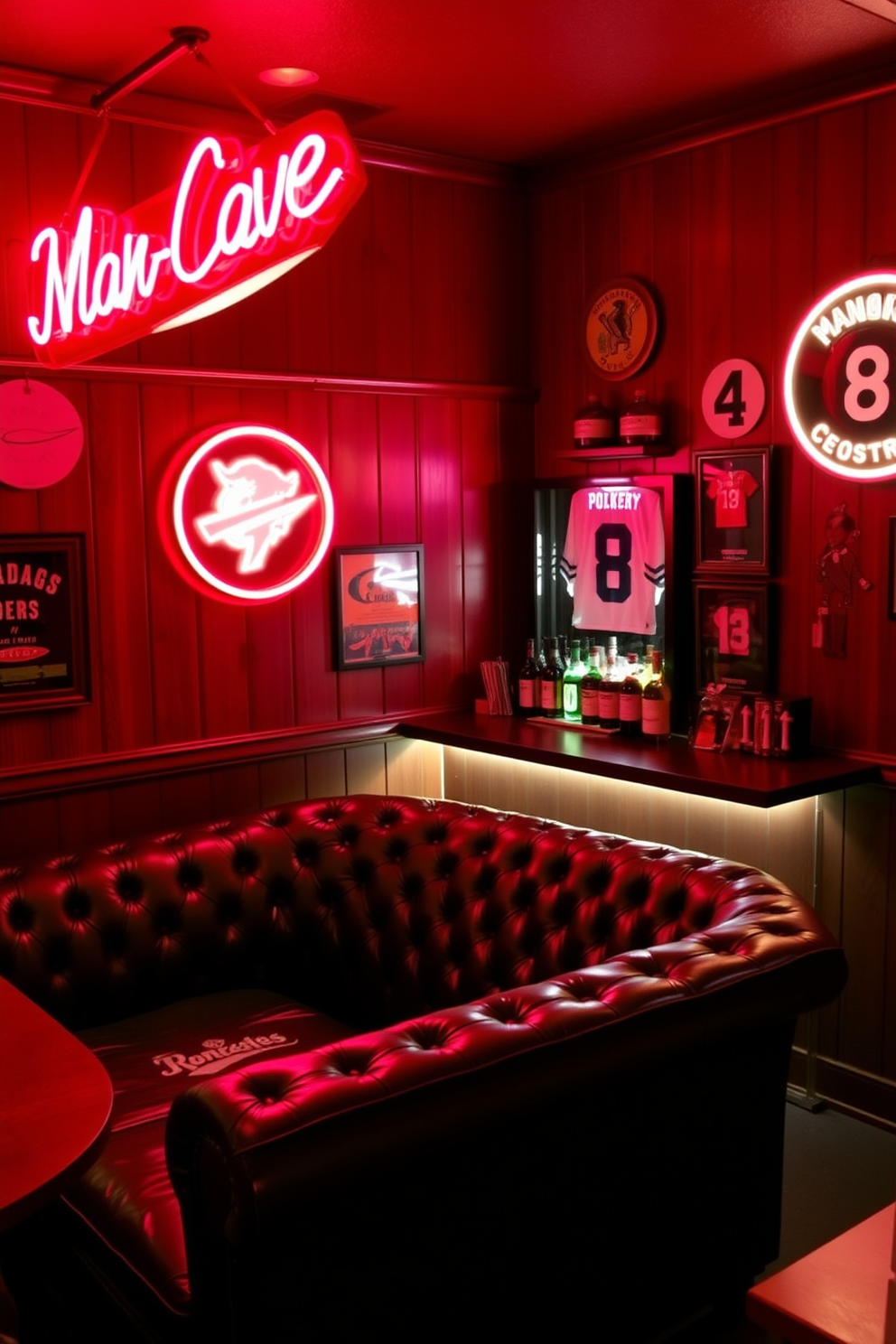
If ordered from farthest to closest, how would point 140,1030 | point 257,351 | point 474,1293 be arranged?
point 257,351 < point 140,1030 < point 474,1293

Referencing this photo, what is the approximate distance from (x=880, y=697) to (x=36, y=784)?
243 centimetres

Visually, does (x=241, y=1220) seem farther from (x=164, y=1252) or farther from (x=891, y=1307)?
(x=891, y=1307)

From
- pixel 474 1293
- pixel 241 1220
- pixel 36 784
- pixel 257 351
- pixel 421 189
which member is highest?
pixel 421 189

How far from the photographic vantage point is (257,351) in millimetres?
4051

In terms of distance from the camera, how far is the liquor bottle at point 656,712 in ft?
13.3

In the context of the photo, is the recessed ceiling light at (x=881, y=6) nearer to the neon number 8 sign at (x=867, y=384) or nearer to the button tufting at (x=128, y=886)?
the neon number 8 sign at (x=867, y=384)

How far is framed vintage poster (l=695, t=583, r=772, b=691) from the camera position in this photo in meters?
3.96

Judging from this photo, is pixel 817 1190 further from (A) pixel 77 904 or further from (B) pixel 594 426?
(B) pixel 594 426

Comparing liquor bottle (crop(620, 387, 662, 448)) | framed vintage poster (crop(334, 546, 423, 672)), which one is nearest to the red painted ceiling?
liquor bottle (crop(620, 387, 662, 448))

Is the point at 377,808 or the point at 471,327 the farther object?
the point at 471,327

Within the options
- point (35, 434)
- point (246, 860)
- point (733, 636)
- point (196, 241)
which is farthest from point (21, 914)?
point (733, 636)

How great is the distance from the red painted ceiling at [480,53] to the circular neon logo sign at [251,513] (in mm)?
1025

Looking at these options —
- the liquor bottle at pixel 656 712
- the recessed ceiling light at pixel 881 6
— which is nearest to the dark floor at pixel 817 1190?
the liquor bottle at pixel 656 712

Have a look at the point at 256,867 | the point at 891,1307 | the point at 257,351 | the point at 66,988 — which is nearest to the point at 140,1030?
the point at 66,988
